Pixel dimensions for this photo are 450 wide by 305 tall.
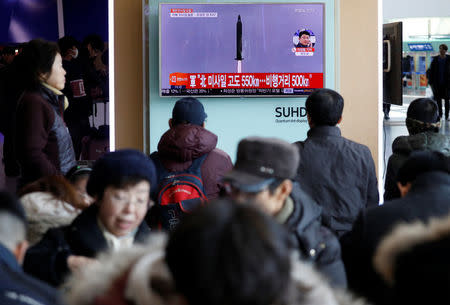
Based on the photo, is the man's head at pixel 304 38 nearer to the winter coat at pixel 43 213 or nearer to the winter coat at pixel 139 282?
the winter coat at pixel 43 213

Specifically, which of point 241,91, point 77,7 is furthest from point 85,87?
point 241,91

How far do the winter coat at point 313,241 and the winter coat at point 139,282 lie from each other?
68 centimetres

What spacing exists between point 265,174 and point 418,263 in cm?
96

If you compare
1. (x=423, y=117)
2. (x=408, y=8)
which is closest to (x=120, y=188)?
(x=423, y=117)

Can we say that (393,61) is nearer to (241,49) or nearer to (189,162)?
(241,49)

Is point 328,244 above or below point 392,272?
below

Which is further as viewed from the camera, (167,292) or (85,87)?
(85,87)

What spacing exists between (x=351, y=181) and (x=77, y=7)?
5.14m

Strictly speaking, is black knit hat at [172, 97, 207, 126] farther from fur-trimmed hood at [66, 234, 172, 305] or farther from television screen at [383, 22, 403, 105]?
television screen at [383, 22, 403, 105]

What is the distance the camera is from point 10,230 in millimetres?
1586

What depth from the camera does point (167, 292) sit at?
1022 mm

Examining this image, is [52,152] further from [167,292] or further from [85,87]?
[85,87]

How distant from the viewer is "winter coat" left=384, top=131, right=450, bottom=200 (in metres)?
3.44

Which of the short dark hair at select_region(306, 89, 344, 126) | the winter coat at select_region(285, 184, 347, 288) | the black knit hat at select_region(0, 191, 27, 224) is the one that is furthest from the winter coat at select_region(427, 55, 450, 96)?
the black knit hat at select_region(0, 191, 27, 224)
